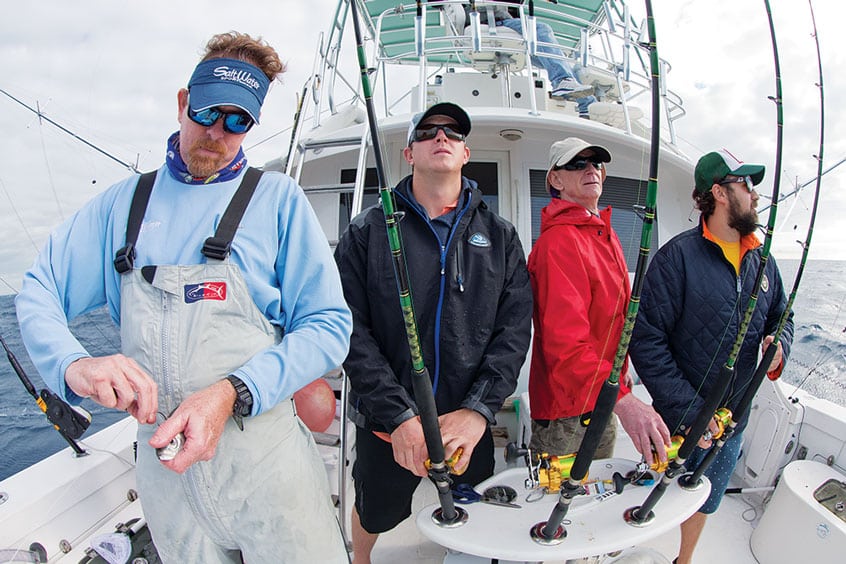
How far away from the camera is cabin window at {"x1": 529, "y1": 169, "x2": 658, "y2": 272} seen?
4.03 meters

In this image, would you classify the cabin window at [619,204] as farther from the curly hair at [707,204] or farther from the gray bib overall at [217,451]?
the gray bib overall at [217,451]

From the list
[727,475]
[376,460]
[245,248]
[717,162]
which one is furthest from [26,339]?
[727,475]

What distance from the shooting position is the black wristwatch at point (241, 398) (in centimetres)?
108

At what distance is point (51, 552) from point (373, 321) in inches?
62.4

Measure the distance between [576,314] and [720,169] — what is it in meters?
0.91

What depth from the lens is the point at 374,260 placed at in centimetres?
178

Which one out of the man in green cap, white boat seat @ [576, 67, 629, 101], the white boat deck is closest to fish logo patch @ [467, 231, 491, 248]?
the man in green cap

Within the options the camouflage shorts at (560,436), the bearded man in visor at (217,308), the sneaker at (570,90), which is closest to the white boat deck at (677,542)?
the camouflage shorts at (560,436)

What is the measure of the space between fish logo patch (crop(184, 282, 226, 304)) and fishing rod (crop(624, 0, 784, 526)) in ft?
4.79

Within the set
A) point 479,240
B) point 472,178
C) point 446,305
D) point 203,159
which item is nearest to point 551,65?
point 472,178

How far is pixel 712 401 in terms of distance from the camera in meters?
1.60

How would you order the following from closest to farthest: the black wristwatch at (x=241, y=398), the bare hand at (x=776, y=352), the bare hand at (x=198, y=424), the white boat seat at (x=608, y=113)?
1. the bare hand at (x=198, y=424)
2. the black wristwatch at (x=241, y=398)
3. the bare hand at (x=776, y=352)
4. the white boat seat at (x=608, y=113)

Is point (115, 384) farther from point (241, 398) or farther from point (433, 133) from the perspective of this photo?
point (433, 133)

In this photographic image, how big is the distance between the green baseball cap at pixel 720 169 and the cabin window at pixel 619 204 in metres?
1.93
